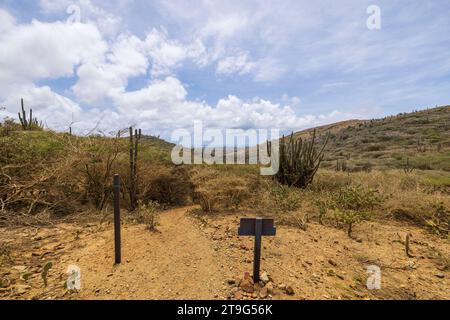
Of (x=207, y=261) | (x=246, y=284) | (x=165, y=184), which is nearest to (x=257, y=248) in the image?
(x=246, y=284)

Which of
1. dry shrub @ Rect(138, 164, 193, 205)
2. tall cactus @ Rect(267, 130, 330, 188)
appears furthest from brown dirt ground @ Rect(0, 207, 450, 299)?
tall cactus @ Rect(267, 130, 330, 188)

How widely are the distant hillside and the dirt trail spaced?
772 centimetres

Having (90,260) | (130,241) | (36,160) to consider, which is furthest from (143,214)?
(36,160)

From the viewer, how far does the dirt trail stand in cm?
291

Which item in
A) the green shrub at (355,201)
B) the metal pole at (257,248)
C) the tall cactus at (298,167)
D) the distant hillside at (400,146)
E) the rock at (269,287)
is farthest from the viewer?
the distant hillside at (400,146)

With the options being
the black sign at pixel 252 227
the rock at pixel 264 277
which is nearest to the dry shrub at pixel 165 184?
the black sign at pixel 252 227

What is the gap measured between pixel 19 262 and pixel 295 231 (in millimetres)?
4382

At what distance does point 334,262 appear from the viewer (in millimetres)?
3783

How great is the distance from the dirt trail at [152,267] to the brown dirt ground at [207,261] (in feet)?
0.04

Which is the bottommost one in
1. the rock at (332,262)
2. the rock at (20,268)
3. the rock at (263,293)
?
the rock at (263,293)

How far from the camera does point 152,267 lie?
344 centimetres

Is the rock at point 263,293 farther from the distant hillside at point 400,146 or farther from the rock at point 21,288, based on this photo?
the distant hillside at point 400,146

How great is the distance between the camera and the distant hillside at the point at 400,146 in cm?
1264

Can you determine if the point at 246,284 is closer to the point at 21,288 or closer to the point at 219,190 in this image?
the point at 21,288
